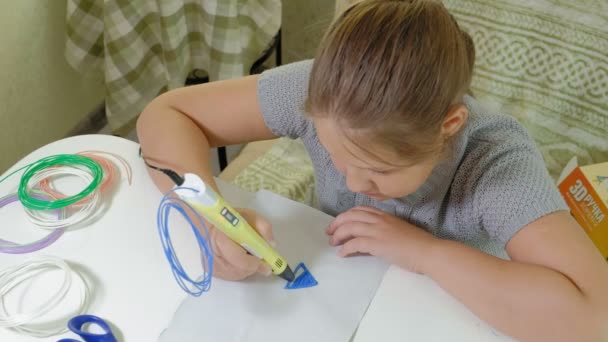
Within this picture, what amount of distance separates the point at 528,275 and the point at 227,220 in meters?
0.33

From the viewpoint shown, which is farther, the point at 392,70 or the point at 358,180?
the point at 358,180

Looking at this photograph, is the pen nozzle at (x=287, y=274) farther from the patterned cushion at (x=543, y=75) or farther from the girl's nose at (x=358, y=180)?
the patterned cushion at (x=543, y=75)

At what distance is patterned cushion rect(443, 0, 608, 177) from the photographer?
103 centimetres

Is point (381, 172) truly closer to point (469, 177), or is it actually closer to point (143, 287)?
point (469, 177)

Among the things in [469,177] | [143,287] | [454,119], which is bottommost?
[143,287]

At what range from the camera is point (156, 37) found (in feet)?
4.23

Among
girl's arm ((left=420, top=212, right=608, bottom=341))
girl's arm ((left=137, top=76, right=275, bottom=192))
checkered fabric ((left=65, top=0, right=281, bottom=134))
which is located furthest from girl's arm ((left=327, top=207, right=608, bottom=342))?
checkered fabric ((left=65, top=0, right=281, bottom=134))

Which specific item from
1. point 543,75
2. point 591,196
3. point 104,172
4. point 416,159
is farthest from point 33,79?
point 591,196

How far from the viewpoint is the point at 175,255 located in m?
0.61

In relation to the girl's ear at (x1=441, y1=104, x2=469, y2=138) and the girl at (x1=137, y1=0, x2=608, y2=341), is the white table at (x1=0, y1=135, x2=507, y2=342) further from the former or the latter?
the girl's ear at (x1=441, y1=104, x2=469, y2=138)

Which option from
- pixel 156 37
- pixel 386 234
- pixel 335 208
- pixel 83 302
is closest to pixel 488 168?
pixel 386 234

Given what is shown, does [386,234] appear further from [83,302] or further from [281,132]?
[83,302]

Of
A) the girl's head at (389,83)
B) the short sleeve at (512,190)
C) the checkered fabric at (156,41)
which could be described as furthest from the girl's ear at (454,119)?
the checkered fabric at (156,41)

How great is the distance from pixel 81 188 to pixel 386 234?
1.27 ft
